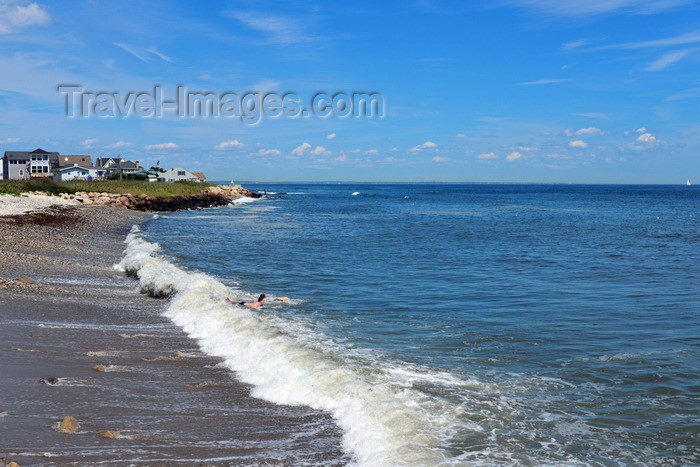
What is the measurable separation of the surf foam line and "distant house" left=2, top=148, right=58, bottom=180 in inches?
4401

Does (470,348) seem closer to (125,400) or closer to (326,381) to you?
(326,381)

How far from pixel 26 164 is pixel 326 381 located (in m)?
124

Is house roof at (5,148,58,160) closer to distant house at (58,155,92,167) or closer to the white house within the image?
distant house at (58,155,92,167)

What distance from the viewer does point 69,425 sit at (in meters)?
6.38

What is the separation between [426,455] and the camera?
6277mm

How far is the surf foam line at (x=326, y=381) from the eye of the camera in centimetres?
657

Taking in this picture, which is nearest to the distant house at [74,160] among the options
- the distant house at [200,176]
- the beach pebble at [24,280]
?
the distant house at [200,176]

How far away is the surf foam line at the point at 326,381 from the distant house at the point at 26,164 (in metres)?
112

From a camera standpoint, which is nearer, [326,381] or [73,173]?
[326,381]

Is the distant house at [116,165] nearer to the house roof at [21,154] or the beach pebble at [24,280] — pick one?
the house roof at [21,154]

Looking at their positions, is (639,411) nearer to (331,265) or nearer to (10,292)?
(10,292)

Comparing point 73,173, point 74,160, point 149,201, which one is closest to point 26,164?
point 74,160

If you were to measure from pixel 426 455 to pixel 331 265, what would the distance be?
Result: 17.5 m

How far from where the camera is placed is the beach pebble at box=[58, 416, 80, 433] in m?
6.32
